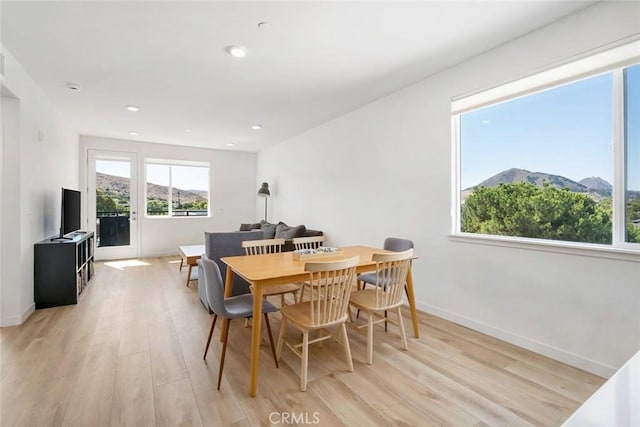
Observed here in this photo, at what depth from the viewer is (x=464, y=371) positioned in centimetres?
214

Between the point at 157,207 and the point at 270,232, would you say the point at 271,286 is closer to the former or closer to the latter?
the point at 270,232

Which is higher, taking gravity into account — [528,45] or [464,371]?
[528,45]

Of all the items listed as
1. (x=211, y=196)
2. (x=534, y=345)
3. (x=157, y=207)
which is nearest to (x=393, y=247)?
(x=534, y=345)

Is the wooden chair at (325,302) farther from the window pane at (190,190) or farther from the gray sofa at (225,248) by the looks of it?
the window pane at (190,190)

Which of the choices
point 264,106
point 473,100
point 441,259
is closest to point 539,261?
point 441,259

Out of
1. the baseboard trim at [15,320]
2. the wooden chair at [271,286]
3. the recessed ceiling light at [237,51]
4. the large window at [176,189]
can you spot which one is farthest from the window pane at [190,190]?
the recessed ceiling light at [237,51]

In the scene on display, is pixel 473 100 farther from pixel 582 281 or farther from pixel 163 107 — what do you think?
pixel 163 107

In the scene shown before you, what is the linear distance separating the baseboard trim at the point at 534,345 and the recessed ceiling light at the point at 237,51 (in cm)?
320

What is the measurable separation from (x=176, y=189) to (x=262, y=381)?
19.6ft

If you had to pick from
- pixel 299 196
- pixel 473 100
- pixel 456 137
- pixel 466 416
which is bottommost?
pixel 466 416

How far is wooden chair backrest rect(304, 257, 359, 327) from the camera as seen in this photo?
1929 mm

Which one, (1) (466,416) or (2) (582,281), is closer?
(1) (466,416)

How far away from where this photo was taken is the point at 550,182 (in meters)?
2.51

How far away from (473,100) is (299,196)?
3592 millimetres
